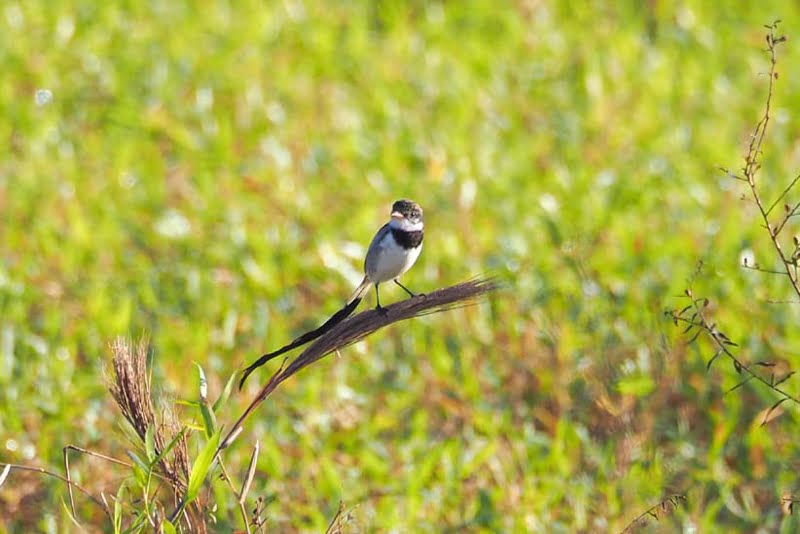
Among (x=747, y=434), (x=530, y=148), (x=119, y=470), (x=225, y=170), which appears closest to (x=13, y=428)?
(x=119, y=470)

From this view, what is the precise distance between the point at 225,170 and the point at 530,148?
1.46 meters

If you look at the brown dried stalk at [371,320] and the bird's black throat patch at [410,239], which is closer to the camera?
the brown dried stalk at [371,320]

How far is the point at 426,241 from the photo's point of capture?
5195 mm

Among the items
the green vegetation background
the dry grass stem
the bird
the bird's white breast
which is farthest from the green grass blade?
the green vegetation background

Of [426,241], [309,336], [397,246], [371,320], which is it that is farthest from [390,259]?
[426,241]

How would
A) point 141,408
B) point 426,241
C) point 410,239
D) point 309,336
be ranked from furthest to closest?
point 426,241 → point 410,239 → point 141,408 → point 309,336

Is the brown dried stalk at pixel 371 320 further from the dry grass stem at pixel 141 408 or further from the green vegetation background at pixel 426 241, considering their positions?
the green vegetation background at pixel 426 241

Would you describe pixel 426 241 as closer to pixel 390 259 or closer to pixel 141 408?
pixel 390 259

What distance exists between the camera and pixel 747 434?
13.8 feet

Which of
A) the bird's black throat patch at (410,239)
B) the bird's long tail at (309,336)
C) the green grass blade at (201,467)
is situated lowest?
the green grass blade at (201,467)

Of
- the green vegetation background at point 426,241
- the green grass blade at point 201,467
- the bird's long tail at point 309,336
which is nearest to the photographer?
the bird's long tail at point 309,336

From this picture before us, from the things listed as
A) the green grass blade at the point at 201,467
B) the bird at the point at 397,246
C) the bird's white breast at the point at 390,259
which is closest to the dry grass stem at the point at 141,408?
the green grass blade at the point at 201,467

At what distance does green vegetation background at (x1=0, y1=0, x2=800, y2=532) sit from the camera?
13.2 ft

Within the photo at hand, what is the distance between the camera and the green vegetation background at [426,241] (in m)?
4.03
